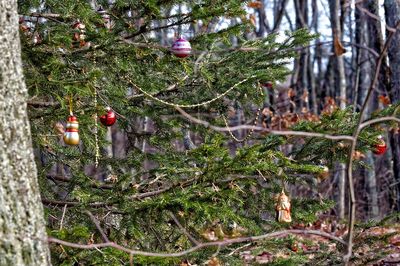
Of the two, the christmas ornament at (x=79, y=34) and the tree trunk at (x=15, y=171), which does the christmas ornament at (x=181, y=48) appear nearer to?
the christmas ornament at (x=79, y=34)

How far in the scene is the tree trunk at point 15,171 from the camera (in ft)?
8.91

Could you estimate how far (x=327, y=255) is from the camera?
3.98 meters

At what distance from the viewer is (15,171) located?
277 cm

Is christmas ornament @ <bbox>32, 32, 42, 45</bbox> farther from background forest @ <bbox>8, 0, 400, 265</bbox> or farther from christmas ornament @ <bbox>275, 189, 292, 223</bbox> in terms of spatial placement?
christmas ornament @ <bbox>275, 189, 292, 223</bbox>

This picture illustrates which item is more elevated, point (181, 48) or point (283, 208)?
point (181, 48)

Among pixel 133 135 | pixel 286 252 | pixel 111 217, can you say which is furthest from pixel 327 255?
pixel 133 135

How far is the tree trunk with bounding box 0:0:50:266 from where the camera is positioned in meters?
2.71

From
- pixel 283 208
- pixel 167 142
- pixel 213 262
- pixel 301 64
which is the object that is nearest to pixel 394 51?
pixel 167 142

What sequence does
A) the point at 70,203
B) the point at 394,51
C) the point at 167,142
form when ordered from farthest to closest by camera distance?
the point at 394,51 < the point at 167,142 < the point at 70,203

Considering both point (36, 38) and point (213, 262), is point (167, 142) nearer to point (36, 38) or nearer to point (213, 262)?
point (213, 262)

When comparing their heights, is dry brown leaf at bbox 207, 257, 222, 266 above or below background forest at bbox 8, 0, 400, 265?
below

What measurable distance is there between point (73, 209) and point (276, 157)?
54.3 inches

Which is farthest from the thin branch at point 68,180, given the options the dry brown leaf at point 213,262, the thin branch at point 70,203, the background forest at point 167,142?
the dry brown leaf at point 213,262

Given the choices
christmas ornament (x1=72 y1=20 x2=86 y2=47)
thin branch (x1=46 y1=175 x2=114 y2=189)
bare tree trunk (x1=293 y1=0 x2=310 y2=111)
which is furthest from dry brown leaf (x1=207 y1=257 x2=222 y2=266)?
bare tree trunk (x1=293 y1=0 x2=310 y2=111)
